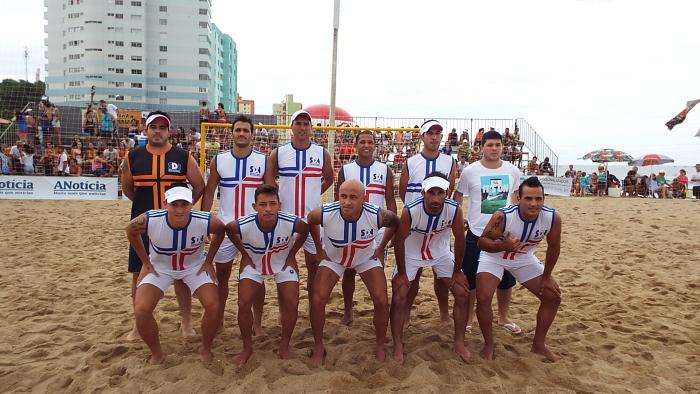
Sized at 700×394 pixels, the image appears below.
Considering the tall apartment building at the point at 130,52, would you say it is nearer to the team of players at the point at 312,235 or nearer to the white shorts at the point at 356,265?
the team of players at the point at 312,235

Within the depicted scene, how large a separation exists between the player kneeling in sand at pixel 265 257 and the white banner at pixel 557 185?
16502 mm

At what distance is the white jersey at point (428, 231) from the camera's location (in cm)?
418

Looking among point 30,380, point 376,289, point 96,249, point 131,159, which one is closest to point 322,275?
point 376,289

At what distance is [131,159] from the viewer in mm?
4293

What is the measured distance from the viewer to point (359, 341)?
14.4 ft

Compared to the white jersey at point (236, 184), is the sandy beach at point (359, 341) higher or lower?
lower

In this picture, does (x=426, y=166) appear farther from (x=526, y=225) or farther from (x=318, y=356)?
(x=318, y=356)

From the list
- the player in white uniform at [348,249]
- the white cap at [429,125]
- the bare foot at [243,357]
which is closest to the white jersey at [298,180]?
the player in white uniform at [348,249]

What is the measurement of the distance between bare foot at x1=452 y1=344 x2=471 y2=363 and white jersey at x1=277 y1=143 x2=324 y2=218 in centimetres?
190

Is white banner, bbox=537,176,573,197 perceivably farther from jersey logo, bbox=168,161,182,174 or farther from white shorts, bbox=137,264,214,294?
white shorts, bbox=137,264,214,294

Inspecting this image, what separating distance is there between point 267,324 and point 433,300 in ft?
6.87

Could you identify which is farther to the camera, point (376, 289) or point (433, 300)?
point (433, 300)

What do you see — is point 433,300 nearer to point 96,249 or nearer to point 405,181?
point 405,181

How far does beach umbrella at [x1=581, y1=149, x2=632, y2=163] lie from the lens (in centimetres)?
2167
